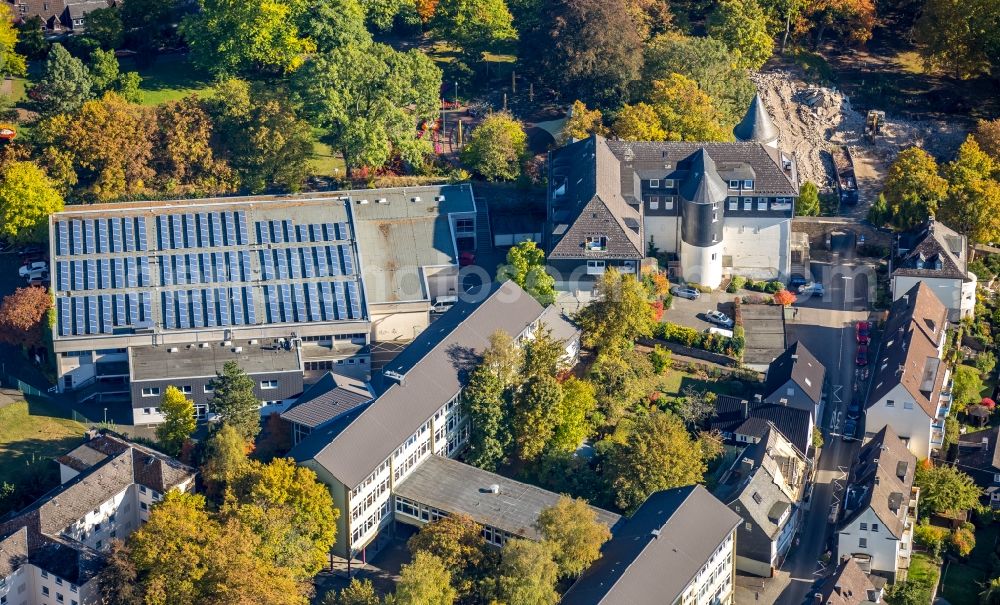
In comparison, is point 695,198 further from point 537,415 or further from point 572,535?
point 572,535

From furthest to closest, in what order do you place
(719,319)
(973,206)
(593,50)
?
(593,50)
(973,206)
(719,319)

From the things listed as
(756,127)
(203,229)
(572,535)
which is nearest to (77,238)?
(203,229)

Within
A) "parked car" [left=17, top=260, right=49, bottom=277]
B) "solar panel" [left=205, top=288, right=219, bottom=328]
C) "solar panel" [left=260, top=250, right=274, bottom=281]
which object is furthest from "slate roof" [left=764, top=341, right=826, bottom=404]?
"parked car" [left=17, top=260, right=49, bottom=277]

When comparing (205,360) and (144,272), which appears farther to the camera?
(144,272)

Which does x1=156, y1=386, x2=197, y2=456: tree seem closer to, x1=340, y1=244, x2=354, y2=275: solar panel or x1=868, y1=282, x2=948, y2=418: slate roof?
x1=340, y1=244, x2=354, y2=275: solar panel

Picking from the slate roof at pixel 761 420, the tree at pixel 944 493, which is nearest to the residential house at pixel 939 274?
the slate roof at pixel 761 420

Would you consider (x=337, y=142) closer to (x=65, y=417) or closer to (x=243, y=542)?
(x=65, y=417)

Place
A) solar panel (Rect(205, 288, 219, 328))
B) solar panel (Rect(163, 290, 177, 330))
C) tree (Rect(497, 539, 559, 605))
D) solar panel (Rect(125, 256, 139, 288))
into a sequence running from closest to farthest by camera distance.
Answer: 1. tree (Rect(497, 539, 559, 605))
2. solar panel (Rect(163, 290, 177, 330))
3. solar panel (Rect(205, 288, 219, 328))
4. solar panel (Rect(125, 256, 139, 288))
